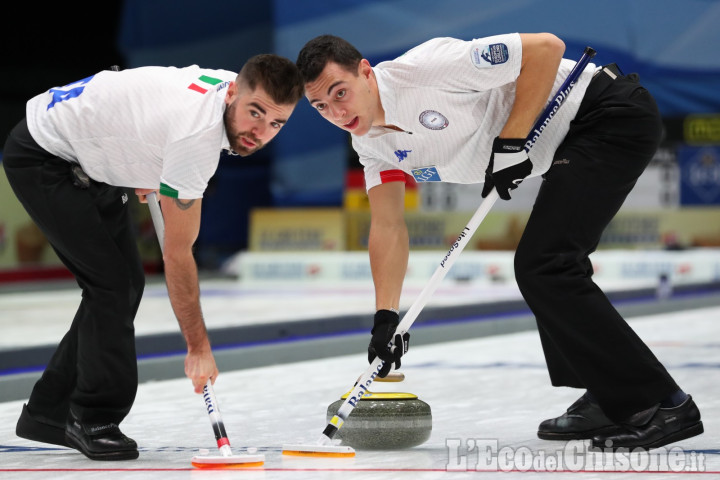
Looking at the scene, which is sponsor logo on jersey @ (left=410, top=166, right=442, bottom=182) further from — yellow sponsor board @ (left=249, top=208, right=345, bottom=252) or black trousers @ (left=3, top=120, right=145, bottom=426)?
yellow sponsor board @ (left=249, top=208, right=345, bottom=252)

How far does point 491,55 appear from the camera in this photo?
2594mm

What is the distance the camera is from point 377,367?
268 cm

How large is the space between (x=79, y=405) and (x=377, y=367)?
0.73m

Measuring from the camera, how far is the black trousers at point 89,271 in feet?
8.44

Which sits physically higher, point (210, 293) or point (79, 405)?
point (210, 293)

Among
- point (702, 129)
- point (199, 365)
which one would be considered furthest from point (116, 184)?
point (702, 129)

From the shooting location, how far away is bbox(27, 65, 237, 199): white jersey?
2.38 m

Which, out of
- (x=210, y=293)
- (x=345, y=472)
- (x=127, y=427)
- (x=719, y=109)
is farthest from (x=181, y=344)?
(x=719, y=109)

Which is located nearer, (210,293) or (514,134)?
(514,134)

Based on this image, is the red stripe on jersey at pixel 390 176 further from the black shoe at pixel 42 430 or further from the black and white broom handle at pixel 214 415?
the black shoe at pixel 42 430

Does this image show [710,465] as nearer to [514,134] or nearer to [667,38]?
[514,134]

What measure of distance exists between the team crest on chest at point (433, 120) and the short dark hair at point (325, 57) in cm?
21

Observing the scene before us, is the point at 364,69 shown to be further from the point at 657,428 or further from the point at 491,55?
the point at 657,428

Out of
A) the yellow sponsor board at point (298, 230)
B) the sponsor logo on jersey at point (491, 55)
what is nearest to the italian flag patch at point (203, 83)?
the sponsor logo on jersey at point (491, 55)
